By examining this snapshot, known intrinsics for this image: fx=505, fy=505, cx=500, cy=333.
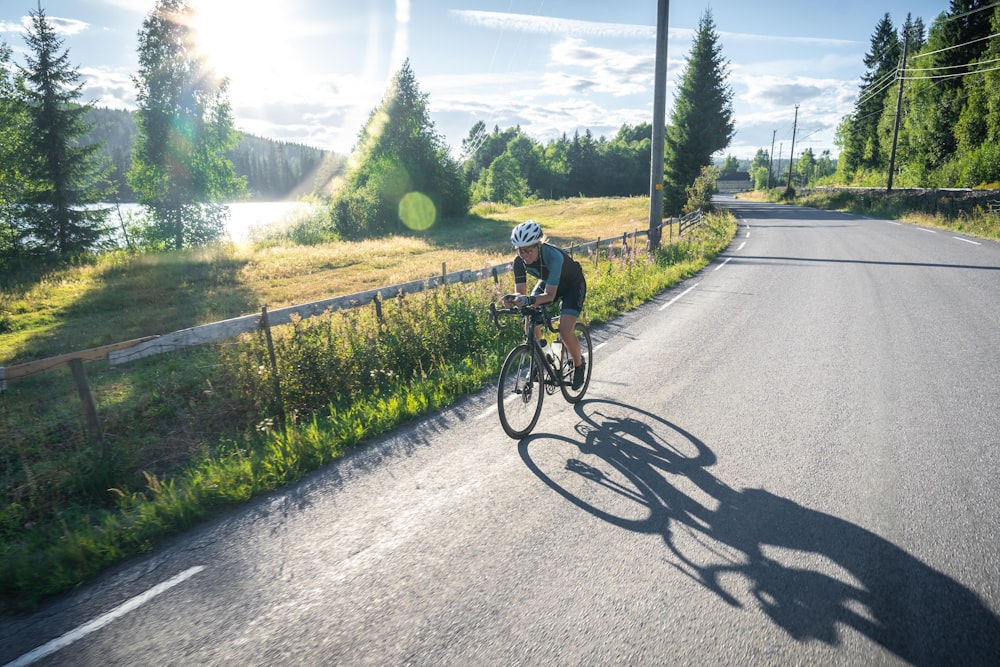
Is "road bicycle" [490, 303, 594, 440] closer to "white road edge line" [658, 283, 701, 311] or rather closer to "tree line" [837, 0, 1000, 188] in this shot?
"white road edge line" [658, 283, 701, 311]

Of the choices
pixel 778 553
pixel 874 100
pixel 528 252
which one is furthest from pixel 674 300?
pixel 874 100

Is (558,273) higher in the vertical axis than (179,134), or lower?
lower

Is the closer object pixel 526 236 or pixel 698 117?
pixel 526 236

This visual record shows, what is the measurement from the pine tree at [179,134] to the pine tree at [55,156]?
4461 mm

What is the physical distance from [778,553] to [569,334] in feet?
9.67

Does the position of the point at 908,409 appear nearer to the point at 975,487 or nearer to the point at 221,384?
the point at 975,487

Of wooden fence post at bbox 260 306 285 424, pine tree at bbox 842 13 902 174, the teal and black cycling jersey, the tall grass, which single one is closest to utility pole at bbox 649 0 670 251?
the tall grass

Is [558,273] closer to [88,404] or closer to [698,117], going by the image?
[88,404]

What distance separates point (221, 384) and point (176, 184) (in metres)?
34.7

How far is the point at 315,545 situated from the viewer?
3.57m

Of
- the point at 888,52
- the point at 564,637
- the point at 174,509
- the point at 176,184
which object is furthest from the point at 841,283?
the point at 888,52

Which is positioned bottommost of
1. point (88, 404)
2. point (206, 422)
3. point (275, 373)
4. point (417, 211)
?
point (206, 422)

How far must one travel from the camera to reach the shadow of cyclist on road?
2635mm

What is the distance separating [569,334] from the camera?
564cm
